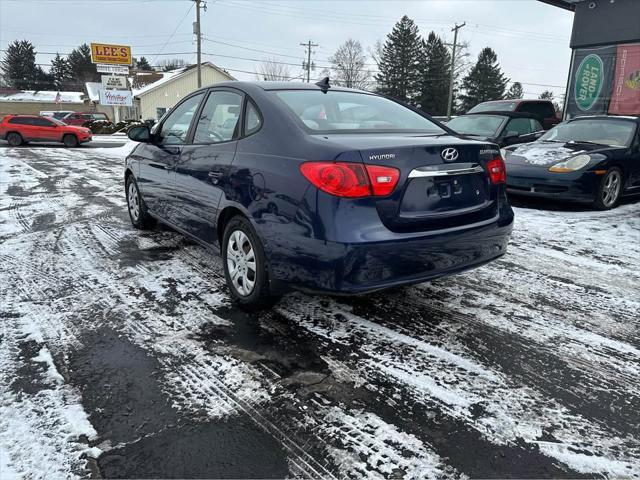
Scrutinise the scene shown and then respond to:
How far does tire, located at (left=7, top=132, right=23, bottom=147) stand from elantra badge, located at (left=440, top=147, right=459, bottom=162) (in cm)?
2361

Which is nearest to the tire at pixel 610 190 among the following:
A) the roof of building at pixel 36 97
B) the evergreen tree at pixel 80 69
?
the roof of building at pixel 36 97

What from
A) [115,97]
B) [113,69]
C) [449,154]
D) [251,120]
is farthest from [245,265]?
[113,69]

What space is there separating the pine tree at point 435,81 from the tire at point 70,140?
42.2m

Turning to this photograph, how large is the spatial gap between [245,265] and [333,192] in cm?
102

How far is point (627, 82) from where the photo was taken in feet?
40.9

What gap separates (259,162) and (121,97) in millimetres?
35912

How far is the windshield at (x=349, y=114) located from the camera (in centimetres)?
312

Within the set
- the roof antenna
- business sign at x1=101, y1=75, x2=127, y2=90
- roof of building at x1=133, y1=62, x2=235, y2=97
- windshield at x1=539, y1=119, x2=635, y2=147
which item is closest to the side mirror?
the roof antenna

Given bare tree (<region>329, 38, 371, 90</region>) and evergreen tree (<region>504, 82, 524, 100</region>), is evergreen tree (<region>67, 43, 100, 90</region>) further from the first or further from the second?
evergreen tree (<region>504, 82, 524, 100</region>)

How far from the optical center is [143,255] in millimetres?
4555

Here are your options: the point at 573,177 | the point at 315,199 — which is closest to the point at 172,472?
the point at 315,199

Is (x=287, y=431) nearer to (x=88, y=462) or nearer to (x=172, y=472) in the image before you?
(x=172, y=472)

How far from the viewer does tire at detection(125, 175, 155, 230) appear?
17.5ft

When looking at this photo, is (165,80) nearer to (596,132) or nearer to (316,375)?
(596,132)
